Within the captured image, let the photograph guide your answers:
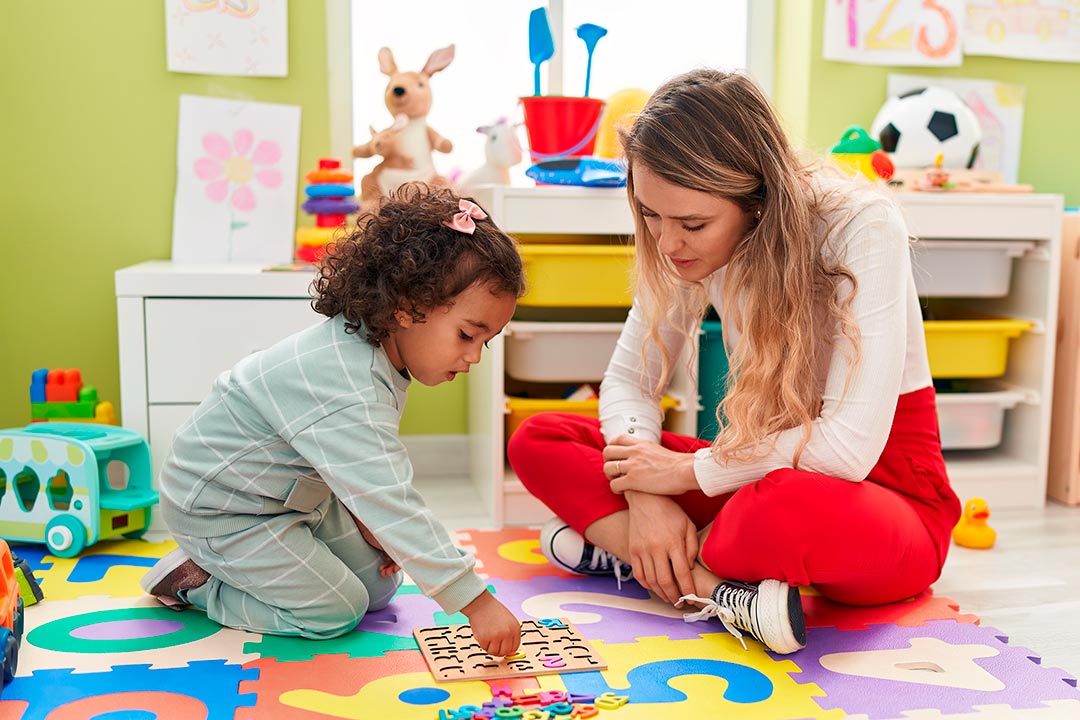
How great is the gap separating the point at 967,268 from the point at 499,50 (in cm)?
105

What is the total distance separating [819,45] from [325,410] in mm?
1532

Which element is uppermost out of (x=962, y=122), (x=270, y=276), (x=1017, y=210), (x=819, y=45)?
(x=819, y=45)

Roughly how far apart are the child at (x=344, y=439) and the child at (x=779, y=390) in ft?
0.76

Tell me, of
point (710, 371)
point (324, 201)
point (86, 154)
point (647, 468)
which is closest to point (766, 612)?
point (647, 468)

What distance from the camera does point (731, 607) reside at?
1218mm

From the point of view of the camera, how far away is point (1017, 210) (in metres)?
1.85

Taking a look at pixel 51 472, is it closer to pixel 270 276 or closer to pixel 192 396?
pixel 192 396

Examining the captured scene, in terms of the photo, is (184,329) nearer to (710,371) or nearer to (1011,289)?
(710,371)

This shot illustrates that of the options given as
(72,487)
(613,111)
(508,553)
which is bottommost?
(508,553)

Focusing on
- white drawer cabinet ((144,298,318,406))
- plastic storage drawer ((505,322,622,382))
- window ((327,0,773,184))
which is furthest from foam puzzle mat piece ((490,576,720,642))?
window ((327,0,773,184))

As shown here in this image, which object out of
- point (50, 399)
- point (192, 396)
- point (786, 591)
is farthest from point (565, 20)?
point (786, 591)

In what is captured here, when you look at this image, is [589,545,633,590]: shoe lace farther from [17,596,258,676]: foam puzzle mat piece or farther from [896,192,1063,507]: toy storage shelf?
[896,192,1063,507]: toy storage shelf

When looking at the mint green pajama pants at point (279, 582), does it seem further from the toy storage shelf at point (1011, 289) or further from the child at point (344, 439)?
the toy storage shelf at point (1011, 289)

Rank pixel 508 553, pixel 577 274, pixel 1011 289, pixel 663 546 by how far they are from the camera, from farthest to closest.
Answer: pixel 1011 289
pixel 577 274
pixel 508 553
pixel 663 546
